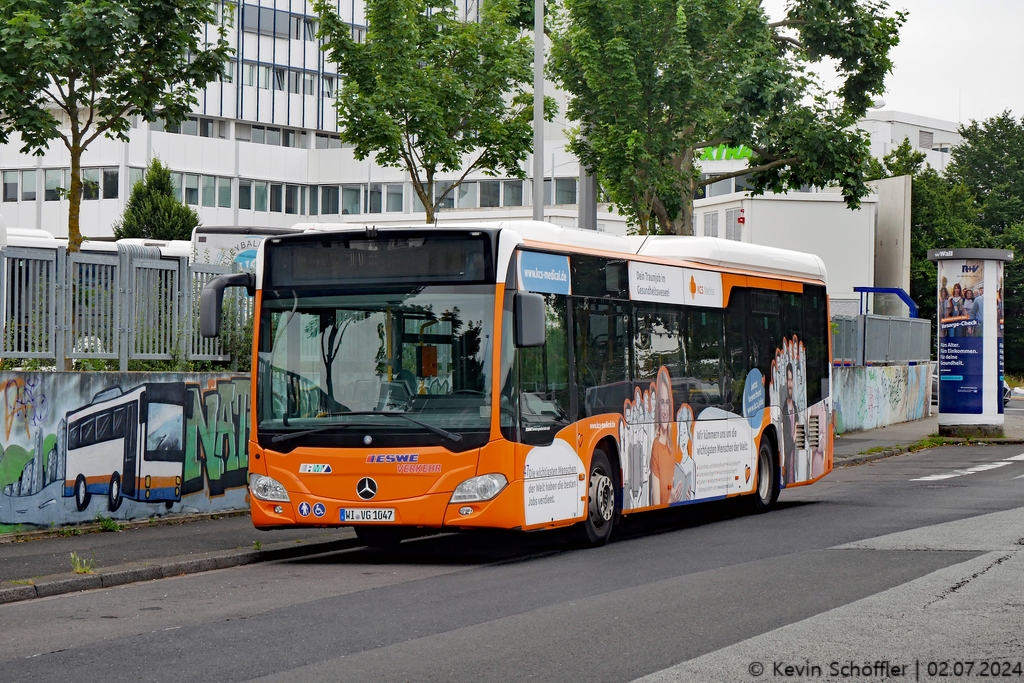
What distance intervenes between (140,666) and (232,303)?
400 inches

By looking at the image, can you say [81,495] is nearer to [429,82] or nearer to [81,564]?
[81,564]

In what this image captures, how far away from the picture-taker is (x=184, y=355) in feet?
54.8

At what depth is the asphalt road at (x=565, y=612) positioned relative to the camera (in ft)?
25.3

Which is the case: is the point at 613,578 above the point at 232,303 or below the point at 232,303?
below

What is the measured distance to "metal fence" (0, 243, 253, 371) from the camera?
1443cm

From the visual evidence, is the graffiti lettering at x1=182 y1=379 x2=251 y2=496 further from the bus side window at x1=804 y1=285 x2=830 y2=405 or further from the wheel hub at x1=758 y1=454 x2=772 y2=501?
the bus side window at x1=804 y1=285 x2=830 y2=405

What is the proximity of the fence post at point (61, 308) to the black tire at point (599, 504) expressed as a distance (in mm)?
5539

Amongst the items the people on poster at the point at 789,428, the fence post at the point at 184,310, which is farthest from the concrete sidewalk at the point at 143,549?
the people on poster at the point at 789,428

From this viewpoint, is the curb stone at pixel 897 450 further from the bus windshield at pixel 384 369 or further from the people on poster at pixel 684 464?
the bus windshield at pixel 384 369

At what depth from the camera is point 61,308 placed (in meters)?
14.9

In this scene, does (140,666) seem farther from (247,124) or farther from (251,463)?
(247,124)

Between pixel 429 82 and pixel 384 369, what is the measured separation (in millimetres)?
12680

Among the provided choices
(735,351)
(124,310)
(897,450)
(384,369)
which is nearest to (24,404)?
(124,310)

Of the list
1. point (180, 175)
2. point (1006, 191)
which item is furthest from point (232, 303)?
point (1006, 191)
